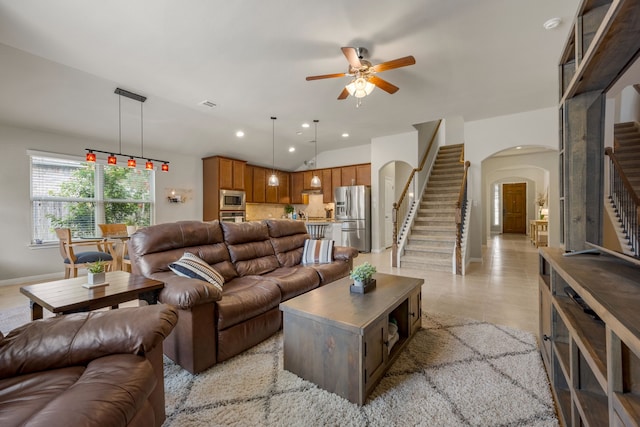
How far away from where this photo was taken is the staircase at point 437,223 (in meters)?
5.18

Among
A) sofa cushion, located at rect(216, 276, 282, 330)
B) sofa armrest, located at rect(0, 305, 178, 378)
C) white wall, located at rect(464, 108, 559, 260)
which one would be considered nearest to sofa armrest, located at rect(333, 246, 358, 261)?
sofa cushion, located at rect(216, 276, 282, 330)

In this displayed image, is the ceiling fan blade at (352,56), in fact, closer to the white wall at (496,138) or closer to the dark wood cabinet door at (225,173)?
the white wall at (496,138)

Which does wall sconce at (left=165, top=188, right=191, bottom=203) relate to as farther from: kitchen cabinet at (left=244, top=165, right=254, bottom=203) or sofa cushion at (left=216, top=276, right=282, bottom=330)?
sofa cushion at (left=216, top=276, right=282, bottom=330)

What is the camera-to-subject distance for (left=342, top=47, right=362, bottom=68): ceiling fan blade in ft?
8.45

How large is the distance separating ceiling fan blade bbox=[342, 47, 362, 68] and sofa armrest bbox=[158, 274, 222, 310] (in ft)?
7.78

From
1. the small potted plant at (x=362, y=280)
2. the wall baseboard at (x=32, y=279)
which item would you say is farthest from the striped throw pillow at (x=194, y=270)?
the wall baseboard at (x=32, y=279)

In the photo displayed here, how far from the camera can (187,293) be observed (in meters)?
1.81

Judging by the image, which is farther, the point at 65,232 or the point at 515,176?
the point at 515,176

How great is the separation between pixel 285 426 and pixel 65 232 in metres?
4.32

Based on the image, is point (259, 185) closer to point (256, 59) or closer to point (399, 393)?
point (256, 59)

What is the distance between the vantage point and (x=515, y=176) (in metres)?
10.1

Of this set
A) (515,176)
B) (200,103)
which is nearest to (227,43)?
(200,103)

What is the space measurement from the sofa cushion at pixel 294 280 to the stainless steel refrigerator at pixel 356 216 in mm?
4287

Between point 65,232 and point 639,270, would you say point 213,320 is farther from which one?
point 65,232
